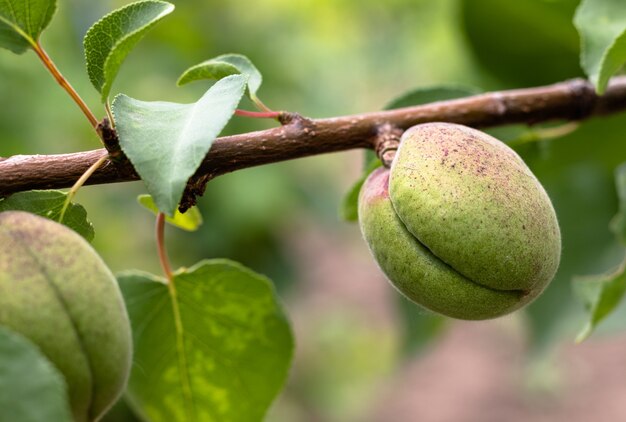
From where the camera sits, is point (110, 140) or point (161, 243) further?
point (161, 243)

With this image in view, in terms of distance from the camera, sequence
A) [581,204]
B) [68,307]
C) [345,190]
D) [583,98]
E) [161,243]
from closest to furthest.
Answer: [68,307] < [161,243] < [583,98] < [581,204] < [345,190]

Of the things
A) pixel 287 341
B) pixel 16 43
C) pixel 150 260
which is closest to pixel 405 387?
pixel 150 260

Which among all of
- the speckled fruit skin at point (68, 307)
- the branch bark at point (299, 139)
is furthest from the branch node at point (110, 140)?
the speckled fruit skin at point (68, 307)

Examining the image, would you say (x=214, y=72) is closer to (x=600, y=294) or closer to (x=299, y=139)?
(x=299, y=139)

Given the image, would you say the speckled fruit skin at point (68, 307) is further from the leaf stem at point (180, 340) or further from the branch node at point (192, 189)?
the leaf stem at point (180, 340)

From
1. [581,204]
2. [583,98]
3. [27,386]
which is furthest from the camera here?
[581,204]

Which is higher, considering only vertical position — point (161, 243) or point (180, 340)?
point (161, 243)

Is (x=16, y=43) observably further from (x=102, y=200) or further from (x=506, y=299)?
(x=102, y=200)

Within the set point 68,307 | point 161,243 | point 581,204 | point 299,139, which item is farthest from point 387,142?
point 581,204
